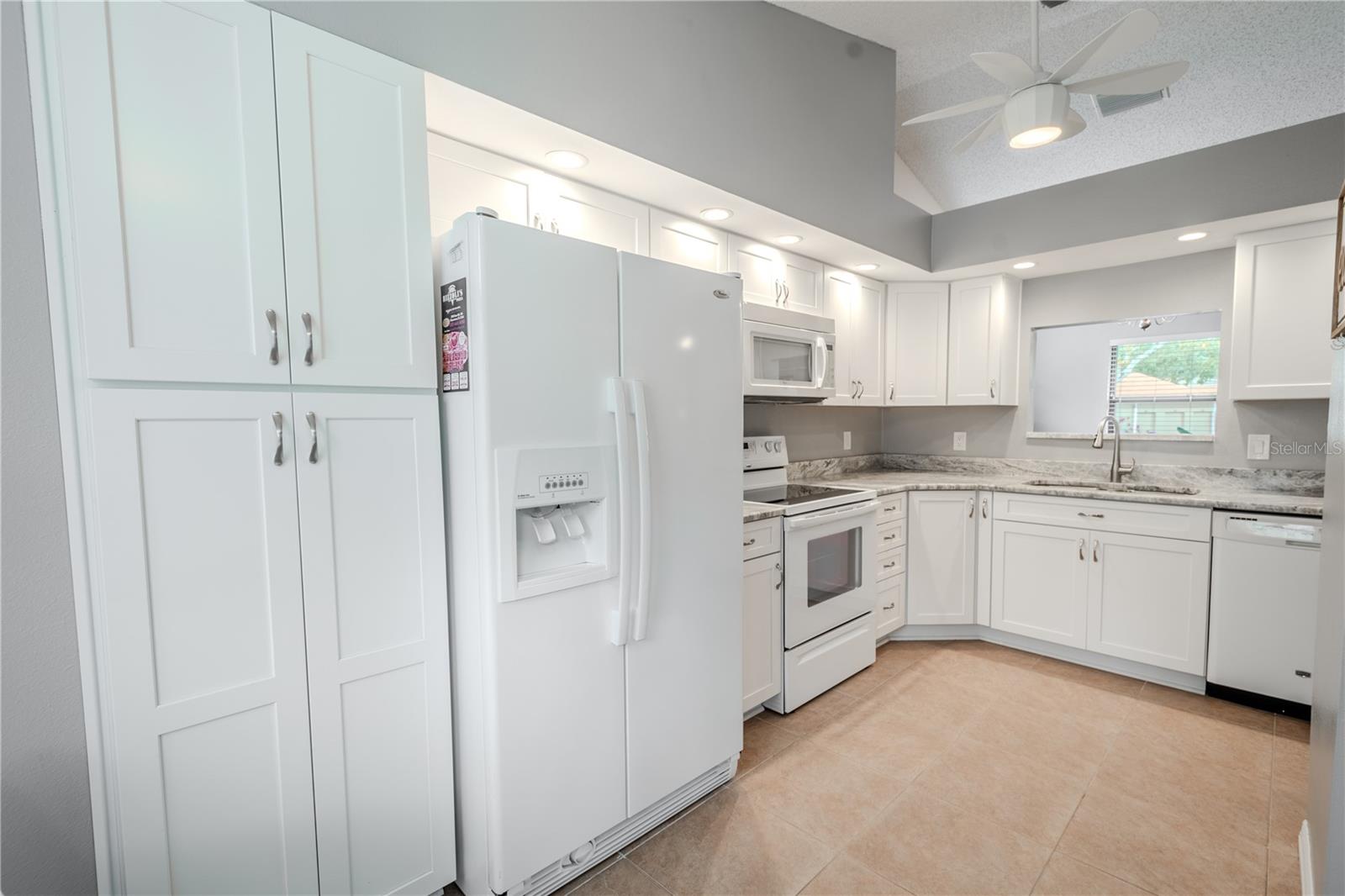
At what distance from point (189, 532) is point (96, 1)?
3.28 feet

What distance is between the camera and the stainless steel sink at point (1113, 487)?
3.04 m

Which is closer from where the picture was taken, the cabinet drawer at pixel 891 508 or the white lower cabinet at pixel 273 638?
the white lower cabinet at pixel 273 638

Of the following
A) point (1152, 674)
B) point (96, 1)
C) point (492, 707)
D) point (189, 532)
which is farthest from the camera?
point (1152, 674)

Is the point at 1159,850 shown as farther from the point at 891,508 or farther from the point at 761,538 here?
the point at 891,508

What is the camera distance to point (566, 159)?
6.55 feet

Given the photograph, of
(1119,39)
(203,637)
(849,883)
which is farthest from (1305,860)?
(203,637)

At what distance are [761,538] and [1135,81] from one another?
1979mm

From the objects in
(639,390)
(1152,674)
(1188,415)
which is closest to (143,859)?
(639,390)

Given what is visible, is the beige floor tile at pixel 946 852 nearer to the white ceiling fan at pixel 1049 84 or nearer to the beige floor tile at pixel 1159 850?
the beige floor tile at pixel 1159 850

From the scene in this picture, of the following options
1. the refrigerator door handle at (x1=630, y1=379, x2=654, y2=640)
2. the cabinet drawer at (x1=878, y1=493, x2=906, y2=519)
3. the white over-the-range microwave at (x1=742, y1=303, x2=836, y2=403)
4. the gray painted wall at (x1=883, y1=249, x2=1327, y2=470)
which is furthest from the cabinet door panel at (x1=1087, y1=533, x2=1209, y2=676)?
the refrigerator door handle at (x1=630, y1=379, x2=654, y2=640)

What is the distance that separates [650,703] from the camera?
6.07ft

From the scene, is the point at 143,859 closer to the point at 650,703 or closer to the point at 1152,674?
the point at 650,703

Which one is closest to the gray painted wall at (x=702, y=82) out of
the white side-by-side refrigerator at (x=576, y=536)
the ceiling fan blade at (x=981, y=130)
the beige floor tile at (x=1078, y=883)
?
the white side-by-side refrigerator at (x=576, y=536)

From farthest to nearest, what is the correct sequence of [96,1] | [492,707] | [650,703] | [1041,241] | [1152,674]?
[1041,241]
[1152,674]
[650,703]
[492,707]
[96,1]
